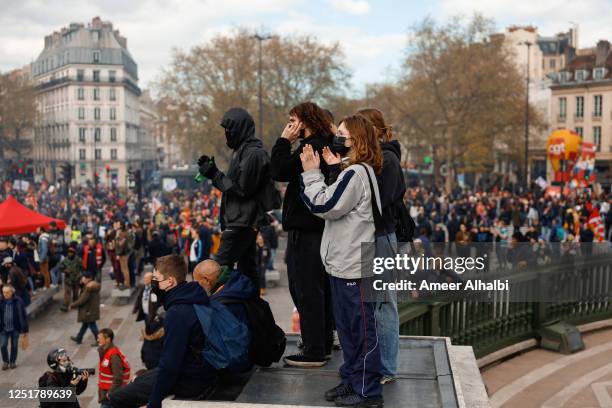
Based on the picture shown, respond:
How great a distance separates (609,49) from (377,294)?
61022 millimetres

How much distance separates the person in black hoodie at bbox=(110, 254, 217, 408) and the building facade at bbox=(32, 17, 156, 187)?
87195 mm

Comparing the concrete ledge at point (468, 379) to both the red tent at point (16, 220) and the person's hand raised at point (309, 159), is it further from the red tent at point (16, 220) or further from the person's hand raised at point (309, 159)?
the red tent at point (16, 220)

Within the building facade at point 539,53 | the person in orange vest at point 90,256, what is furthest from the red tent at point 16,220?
the building facade at point 539,53

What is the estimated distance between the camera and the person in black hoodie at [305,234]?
459 centimetres

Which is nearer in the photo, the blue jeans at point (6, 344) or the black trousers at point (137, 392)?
the black trousers at point (137, 392)

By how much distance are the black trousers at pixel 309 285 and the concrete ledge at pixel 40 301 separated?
10805 mm

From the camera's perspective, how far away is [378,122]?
182 inches

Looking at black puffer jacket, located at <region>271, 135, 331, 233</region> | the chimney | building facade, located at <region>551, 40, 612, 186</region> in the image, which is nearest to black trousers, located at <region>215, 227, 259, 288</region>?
black puffer jacket, located at <region>271, 135, 331, 233</region>

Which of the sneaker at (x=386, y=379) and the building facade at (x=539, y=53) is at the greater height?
the building facade at (x=539, y=53)

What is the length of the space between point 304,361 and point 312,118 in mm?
1612

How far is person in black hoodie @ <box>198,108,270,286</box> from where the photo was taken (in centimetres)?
499

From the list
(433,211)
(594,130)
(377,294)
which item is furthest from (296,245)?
(594,130)

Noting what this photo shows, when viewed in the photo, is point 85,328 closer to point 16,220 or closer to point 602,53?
point 16,220

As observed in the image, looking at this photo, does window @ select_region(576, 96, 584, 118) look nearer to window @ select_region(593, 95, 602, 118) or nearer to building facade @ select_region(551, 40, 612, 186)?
building facade @ select_region(551, 40, 612, 186)
